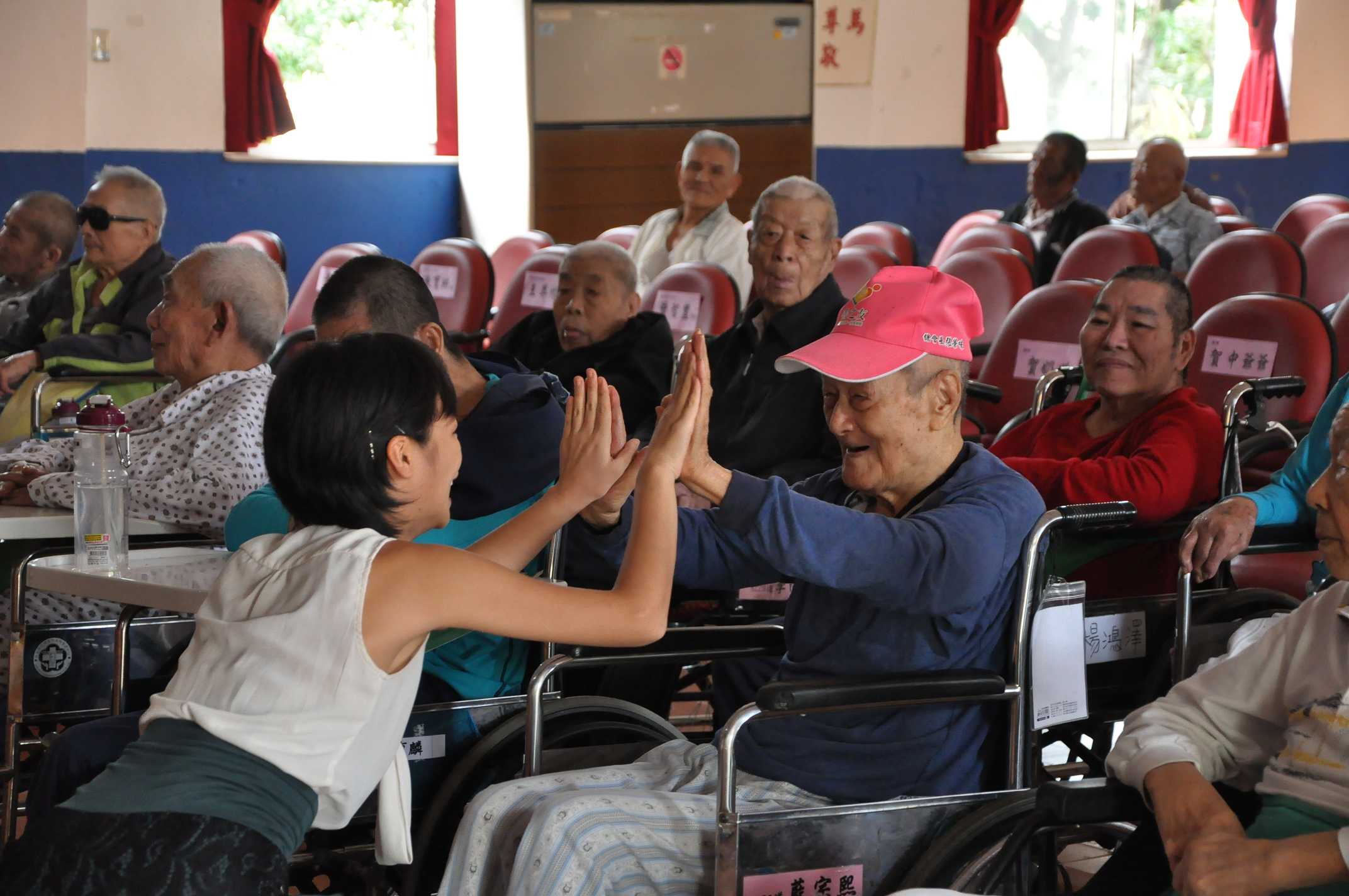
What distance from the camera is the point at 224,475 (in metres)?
A: 2.40

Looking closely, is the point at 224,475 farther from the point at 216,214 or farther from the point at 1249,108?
the point at 1249,108

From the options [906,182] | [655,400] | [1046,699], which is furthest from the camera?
[906,182]

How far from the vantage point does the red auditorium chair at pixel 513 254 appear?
638cm

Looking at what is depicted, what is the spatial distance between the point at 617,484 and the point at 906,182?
24.6 ft

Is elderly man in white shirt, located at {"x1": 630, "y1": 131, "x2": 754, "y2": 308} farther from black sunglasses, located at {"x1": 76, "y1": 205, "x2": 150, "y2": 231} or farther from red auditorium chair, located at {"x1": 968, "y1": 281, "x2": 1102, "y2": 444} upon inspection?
black sunglasses, located at {"x1": 76, "y1": 205, "x2": 150, "y2": 231}

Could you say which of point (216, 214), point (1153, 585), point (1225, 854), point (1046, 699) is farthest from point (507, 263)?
point (1225, 854)

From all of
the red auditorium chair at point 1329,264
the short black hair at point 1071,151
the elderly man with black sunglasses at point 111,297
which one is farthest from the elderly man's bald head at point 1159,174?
the elderly man with black sunglasses at point 111,297

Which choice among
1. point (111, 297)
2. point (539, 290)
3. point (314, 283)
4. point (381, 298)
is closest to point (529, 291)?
point (539, 290)

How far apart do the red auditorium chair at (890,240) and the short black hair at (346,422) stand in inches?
194

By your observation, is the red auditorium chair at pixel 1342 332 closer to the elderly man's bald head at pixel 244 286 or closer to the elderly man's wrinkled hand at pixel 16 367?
the elderly man's bald head at pixel 244 286

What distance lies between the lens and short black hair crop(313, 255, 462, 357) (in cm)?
223

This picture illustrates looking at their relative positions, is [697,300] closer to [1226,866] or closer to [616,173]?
[1226,866]

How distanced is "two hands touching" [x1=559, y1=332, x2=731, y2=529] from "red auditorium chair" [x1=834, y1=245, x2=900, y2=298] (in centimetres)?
336

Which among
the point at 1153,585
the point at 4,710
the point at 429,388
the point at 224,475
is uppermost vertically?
the point at 429,388
